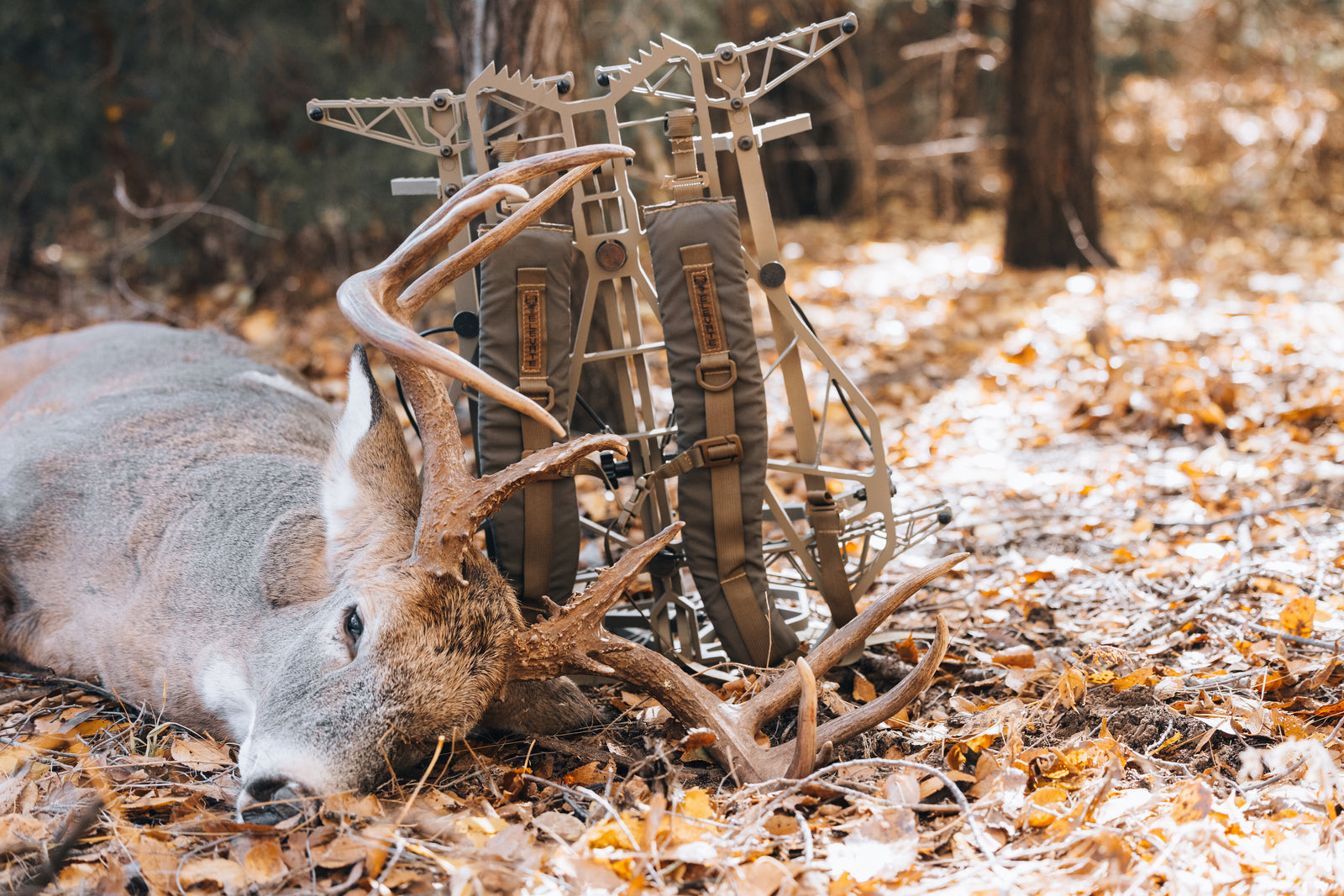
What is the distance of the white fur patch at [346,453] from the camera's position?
118 inches

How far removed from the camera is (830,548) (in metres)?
3.43

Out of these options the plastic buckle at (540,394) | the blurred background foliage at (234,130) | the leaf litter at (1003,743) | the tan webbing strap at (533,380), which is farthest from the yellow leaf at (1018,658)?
the blurred background foliage at (234,130)

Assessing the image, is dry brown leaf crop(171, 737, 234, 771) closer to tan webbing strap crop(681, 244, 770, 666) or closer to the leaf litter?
the leaf litter

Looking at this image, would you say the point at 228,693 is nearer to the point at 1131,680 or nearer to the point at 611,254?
the point at 611,254

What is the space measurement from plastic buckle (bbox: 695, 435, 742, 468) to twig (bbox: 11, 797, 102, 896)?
5.97ft

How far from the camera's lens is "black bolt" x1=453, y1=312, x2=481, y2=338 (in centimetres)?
343

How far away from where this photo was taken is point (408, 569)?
2.67 metres

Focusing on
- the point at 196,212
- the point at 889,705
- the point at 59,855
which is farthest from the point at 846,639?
the point at 196,212

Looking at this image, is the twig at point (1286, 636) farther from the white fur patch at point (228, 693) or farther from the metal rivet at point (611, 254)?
the white fur patch at point (228, 693)

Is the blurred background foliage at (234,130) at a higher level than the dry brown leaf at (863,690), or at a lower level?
higher

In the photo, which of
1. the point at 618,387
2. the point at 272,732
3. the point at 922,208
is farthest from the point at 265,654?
the point at 922,208

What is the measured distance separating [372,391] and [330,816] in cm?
120

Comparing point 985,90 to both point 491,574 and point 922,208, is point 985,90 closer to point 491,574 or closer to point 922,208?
point 922,208

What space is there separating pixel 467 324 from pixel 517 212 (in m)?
0.61
